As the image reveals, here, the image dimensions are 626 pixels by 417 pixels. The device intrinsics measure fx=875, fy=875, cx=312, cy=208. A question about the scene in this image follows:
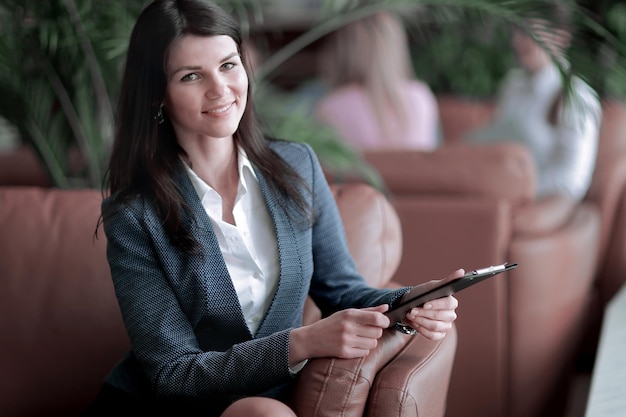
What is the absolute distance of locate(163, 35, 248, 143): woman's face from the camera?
4.99ft

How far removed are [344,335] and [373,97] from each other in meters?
2.22

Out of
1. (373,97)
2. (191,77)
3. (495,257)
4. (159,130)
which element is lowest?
(495,257)

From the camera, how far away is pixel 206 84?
60.2 inches

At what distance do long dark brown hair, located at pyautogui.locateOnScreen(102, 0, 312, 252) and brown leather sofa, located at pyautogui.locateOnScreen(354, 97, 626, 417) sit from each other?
2.46ft

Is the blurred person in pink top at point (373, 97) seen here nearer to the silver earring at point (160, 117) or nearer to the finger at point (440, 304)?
the silver earring at point (160, 117)

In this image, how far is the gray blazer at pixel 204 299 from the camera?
1452 mm

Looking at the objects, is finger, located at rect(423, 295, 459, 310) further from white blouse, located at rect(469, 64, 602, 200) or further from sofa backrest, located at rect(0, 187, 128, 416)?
white blouse, located at rect(469, 64, 602, 200)

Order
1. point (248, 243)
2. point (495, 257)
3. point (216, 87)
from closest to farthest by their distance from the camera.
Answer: point (216, 87) < point (248, 243) < point (495, 257)

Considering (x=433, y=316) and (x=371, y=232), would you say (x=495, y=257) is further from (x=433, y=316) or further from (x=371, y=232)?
(x=433, y=316)

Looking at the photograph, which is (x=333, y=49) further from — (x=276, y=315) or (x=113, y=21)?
(x=276, y=315)

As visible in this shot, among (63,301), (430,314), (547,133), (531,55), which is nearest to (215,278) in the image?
(430,314)

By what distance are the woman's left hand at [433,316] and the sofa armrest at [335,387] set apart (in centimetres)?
9

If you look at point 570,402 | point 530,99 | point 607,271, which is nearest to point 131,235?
point 570,402

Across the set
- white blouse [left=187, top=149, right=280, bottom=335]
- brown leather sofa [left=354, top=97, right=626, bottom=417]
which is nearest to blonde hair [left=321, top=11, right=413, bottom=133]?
brown leather sofa [left=354, top=97, right=626, bottom=417]
